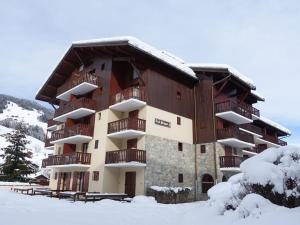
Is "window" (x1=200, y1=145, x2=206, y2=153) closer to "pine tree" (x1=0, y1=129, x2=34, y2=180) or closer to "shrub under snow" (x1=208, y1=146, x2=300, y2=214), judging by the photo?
"shrub under snow" (x1=208, y1=146, x2=300, y2=214)

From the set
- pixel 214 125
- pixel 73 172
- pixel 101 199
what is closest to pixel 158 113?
pixel 214 125

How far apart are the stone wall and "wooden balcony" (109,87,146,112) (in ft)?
9.48

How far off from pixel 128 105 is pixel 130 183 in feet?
20.5

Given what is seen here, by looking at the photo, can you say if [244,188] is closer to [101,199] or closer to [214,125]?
[101,199]

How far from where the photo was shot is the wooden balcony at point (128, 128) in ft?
71.0

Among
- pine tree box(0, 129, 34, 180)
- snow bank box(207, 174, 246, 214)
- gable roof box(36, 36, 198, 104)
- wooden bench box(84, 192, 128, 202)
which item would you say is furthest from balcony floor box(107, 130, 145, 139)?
pine tree box(0, 129, 34, 180)

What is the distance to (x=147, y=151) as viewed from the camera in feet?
71.4

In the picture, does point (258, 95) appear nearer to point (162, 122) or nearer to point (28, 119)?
point (162, 122)

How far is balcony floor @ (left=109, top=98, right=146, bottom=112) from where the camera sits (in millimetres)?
22422

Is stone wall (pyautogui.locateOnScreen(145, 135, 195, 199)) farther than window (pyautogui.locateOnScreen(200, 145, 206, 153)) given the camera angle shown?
No

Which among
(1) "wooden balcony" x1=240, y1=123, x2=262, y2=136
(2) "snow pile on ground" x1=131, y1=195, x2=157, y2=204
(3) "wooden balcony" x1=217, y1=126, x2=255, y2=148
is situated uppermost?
(1) "wooden balcony" x1=240, y1=123, x2=262, y2=136

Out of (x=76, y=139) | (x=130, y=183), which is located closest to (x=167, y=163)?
(x=130, y=183)

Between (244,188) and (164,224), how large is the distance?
3149 mm

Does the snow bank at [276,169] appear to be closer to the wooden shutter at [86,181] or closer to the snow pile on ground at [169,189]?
the snow pile on ground at [169,189]
